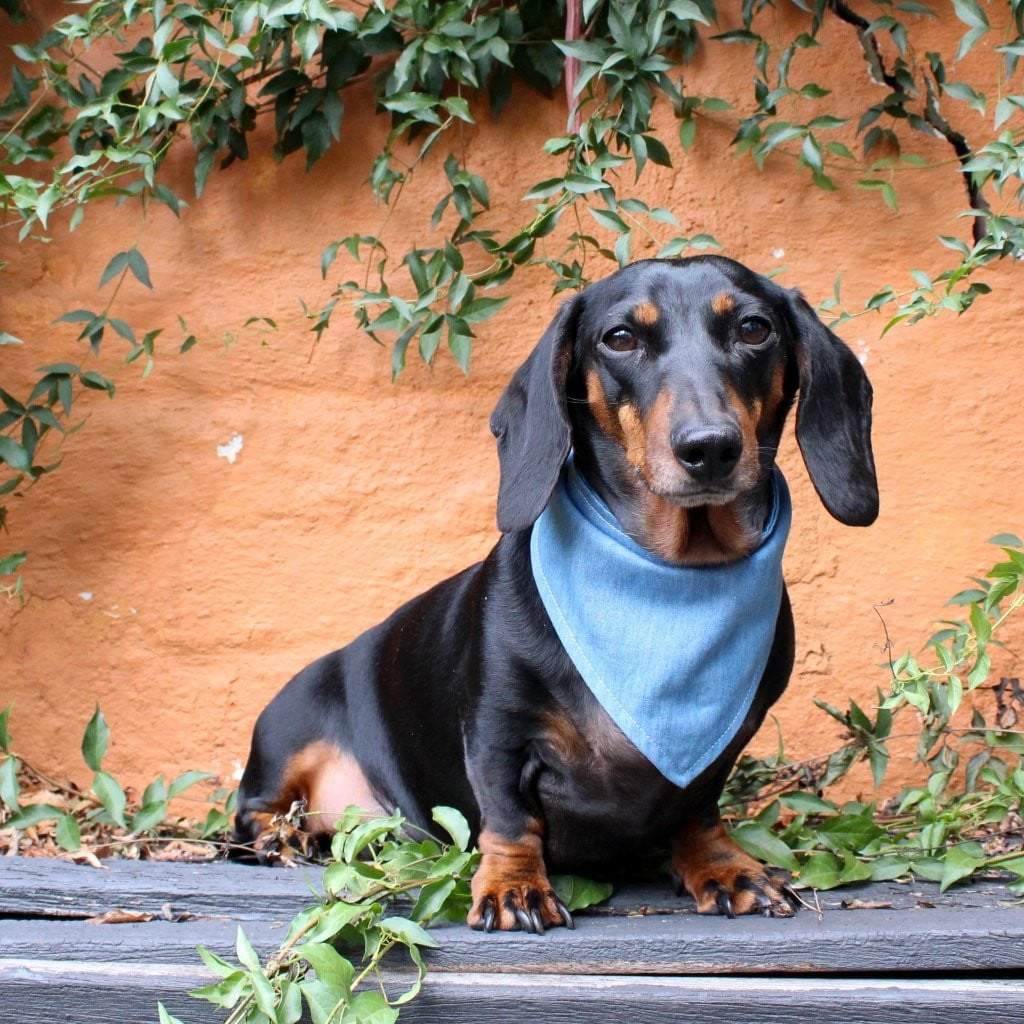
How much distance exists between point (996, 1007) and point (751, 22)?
2509 millimetres

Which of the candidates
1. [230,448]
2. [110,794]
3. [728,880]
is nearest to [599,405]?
[728,880]

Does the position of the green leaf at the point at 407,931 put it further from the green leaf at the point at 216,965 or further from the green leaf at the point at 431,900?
the green leaf at the point at 216,965

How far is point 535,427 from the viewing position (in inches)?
99.7

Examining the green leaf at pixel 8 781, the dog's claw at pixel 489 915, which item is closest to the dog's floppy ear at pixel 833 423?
the dog's claw at pixel 489 915

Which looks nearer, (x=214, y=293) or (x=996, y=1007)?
(x=996, y=1007)

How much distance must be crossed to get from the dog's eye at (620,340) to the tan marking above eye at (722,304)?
15 cm

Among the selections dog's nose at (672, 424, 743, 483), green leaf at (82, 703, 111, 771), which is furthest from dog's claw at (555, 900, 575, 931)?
green leaf at (82, 703, 111, 771)

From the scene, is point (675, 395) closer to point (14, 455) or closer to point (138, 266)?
point (138, 266)

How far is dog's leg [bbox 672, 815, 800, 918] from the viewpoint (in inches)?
97.2

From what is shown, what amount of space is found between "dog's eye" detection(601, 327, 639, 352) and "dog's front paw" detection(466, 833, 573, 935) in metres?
0.87

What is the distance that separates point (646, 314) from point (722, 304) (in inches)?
5.4

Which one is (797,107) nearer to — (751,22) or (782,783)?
(751,22)

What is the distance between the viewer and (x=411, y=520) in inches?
152

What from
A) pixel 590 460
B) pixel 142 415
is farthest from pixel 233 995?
pixel 142 415
